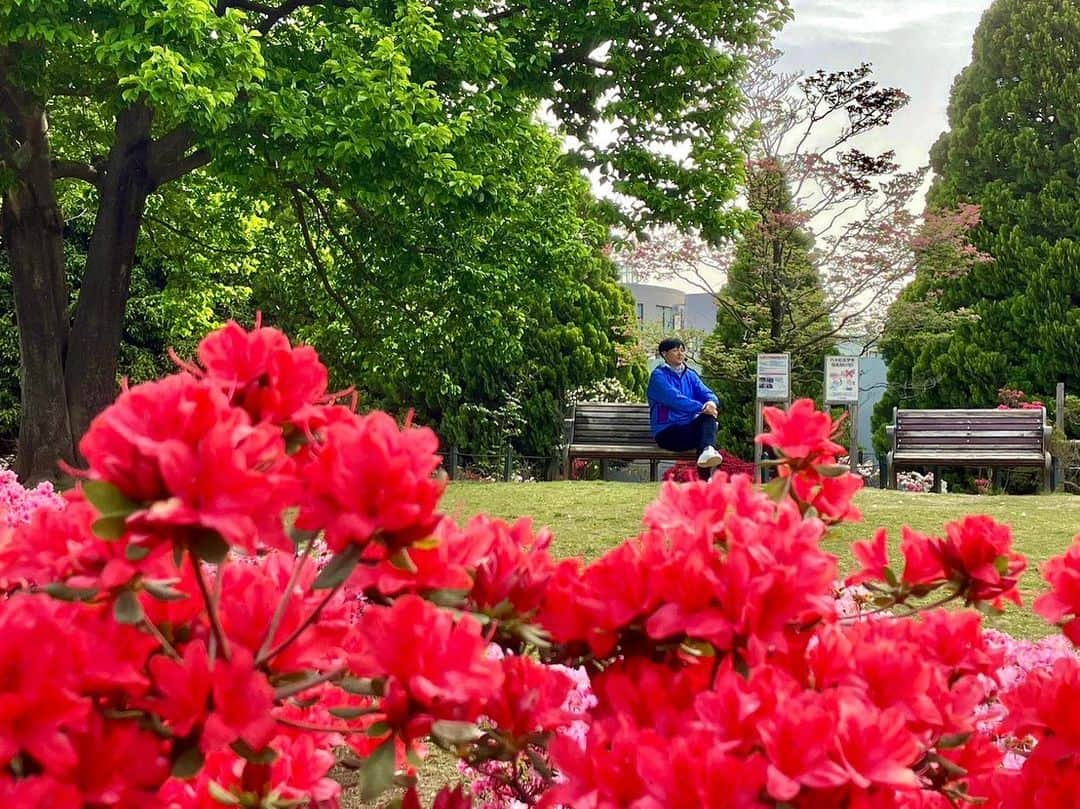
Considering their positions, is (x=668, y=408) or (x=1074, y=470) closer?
(x=668, y=408)

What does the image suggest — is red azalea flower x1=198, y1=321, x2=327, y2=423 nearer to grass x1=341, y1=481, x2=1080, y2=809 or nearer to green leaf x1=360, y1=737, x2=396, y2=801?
green leaf x1=360, y1=737, x2=396, y2=801

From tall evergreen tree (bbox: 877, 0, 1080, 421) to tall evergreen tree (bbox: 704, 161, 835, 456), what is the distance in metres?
1.30

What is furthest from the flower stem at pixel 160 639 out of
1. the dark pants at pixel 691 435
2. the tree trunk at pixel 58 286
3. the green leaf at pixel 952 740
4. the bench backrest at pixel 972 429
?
the bench backrest at pixel 972 429

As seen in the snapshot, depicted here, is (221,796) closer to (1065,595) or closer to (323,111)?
(1065,595)

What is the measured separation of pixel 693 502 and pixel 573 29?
9.35 metres

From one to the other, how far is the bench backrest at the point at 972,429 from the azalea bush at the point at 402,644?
12.2 meters

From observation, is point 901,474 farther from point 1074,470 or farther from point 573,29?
point 573,29

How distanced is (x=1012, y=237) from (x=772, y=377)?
285 inches

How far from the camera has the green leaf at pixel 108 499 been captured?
0.81 metres

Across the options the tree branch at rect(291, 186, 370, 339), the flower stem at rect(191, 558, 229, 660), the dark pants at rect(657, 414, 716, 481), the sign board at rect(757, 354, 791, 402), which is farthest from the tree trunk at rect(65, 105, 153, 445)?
the flower stem at rect(191, 558, 229, 660)

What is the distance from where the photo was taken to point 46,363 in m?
9.98

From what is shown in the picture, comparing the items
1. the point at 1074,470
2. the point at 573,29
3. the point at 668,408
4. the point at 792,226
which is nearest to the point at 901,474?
the point at 1074,470

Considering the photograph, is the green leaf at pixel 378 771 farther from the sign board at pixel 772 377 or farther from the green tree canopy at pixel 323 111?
the sign board at pixel 772 377

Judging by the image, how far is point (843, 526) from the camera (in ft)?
18.4
